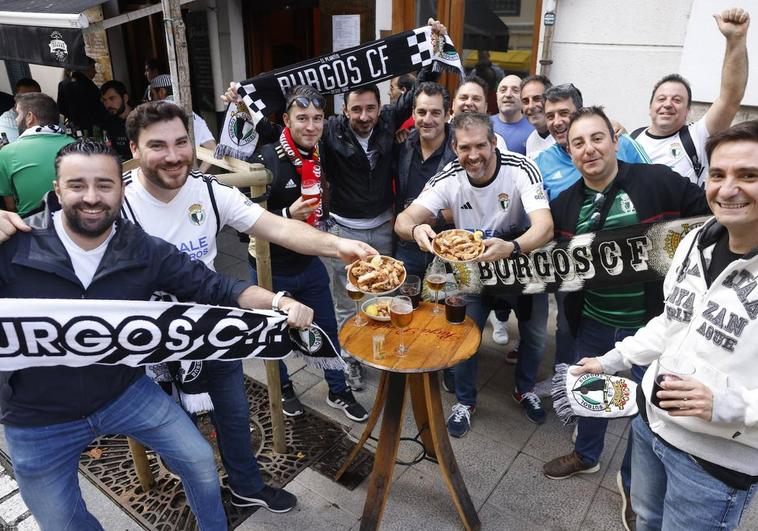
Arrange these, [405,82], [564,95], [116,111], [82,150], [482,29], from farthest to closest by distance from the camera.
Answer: [116,111]
[482,29]
[405,82]
[564,95]
[82,150]

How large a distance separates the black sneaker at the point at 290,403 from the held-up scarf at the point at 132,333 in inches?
59.6

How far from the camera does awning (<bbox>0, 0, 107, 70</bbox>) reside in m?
4.80

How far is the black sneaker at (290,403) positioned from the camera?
4234 millimetres

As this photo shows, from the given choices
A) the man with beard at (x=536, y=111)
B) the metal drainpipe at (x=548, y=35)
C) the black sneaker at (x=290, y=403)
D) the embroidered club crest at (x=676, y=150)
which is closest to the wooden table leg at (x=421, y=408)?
Answer: the black sneaker at (x=290, y=403)

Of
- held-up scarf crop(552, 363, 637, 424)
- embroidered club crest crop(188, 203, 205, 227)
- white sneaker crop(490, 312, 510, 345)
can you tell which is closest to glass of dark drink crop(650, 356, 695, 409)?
held-up scarf crop(552, 363, 637, 424)

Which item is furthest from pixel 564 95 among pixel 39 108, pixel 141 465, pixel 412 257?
pixel 39 108

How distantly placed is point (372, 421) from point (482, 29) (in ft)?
18.8

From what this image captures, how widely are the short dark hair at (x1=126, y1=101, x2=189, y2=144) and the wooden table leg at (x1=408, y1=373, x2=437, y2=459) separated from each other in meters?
2.03

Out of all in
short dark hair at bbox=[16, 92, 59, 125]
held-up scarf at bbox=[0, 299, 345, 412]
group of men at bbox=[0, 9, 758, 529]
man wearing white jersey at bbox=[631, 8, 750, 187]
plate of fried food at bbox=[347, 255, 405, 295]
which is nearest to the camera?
group of men at bbox=[0, 9, 758, 529]

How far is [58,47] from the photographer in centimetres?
497

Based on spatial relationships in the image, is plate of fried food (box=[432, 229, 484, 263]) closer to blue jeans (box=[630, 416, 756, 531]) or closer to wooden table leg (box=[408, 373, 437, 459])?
wooden table leg (box=[408, 373, 437, 459])

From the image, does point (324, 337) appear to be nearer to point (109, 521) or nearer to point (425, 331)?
point (425, 331)

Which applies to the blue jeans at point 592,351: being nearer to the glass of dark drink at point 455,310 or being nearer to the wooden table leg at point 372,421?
the glass of dark drink at point 455,310

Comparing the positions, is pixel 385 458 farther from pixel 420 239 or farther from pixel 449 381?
pixel 449 381
